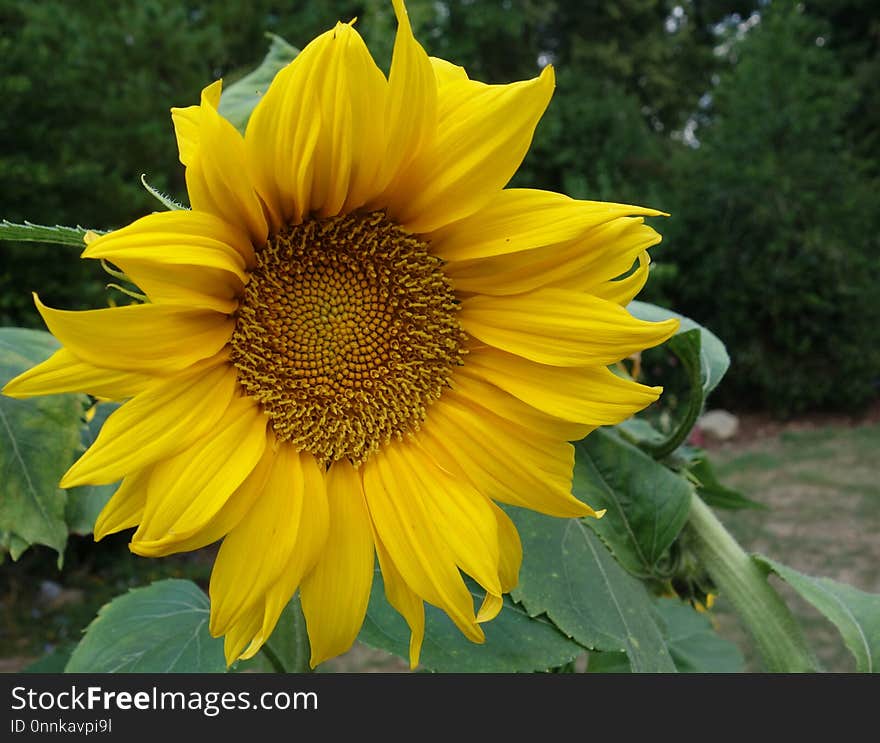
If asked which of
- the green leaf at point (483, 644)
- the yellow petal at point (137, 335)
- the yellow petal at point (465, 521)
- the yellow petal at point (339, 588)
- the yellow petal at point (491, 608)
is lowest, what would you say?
the green leaf at point (483, 644)

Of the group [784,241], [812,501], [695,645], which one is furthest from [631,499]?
[784,241]

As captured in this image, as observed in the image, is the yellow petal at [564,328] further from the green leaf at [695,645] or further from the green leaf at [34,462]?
the green leaf at [695,645]

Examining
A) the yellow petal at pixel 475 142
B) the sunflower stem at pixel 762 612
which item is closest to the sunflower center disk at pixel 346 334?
the yellow petal at pixel 475 142

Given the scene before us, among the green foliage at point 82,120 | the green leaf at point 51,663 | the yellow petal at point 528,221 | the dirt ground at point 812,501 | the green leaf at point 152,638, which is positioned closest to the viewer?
the yellow petal at point 528,221

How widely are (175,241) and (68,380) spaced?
0.39 feet

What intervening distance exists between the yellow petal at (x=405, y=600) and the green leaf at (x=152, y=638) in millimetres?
265

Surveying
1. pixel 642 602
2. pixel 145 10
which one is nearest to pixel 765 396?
pixel 145 10

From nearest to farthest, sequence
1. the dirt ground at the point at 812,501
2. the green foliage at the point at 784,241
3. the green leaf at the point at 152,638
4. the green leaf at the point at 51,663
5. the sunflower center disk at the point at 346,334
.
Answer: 1. the sunflower center disk at the point at 346,334
2. the green leaf at the point at 152,638
3. the green leaf at the point at 51,663
4. the dirt ground at the point at 812,501
5. the green foliage at the point at 784,241

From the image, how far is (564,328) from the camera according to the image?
72 cm

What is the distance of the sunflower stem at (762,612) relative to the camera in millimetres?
824

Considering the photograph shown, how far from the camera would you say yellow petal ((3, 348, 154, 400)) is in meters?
0.58

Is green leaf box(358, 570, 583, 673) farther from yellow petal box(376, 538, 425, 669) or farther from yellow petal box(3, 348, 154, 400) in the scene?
yellow petal box(3, 348, 154, 400)

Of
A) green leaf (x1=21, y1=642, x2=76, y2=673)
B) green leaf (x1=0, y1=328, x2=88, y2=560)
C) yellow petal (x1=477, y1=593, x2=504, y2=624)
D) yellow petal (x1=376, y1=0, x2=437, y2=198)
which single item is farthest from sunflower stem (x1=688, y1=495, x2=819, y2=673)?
green leaf (x1=21, y1=642, x2=76, y2=673)
